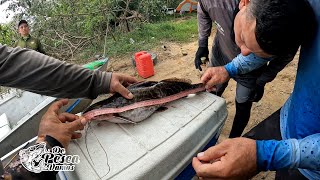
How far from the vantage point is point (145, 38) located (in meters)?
7.65

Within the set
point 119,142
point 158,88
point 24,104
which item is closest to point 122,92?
point 158,88

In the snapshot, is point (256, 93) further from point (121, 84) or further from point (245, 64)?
point (121, 84)

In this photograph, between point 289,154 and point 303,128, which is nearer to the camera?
point 289,154

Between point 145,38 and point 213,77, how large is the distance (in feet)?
19.0

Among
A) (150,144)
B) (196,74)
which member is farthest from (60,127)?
(196,74)

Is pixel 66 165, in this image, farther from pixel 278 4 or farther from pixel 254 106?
pixel 254 106

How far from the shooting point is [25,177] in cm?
123

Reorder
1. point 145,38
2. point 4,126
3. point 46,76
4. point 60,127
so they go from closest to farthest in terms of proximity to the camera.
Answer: point 60,127, point 46,76, point 4,126, point 145,38

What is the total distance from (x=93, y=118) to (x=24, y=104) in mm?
2687

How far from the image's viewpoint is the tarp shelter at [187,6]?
1091 centimetres

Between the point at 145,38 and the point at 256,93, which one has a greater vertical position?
the point at 256,93

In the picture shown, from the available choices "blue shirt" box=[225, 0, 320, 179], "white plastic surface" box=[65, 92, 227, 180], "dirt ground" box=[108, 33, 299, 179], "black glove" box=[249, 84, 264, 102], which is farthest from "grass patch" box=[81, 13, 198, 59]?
"blue shirt" box=[225, 0, 320, 179]

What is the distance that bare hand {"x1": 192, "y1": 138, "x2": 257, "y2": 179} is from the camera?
120cm

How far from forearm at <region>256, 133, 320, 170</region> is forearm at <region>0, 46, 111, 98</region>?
3.62ft
